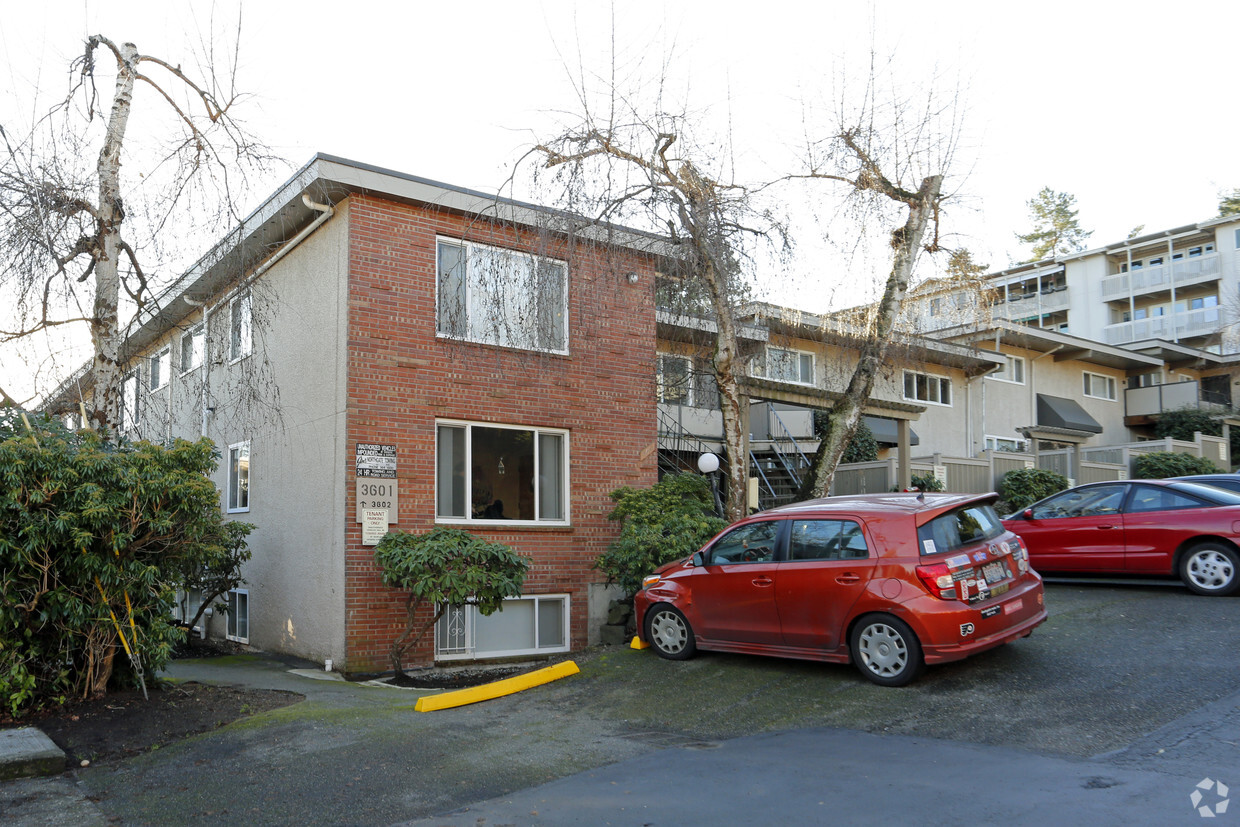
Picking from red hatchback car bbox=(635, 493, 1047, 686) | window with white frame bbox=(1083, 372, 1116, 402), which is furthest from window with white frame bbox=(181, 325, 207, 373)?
window with white frame bbox=(1083, 372, 1116, 402)

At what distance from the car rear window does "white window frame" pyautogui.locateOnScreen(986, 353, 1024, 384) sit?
2147cm

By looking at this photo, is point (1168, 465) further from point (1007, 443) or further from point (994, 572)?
point (994, 572)

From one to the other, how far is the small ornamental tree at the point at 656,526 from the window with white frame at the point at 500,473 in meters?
0.96

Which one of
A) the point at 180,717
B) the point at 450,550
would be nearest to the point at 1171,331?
the point at 450,550

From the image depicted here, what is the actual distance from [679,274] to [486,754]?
6.54 meters

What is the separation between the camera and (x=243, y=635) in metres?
14.6

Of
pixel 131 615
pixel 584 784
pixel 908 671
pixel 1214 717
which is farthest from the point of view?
pixel 131 615

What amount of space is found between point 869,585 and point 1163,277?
141 feet

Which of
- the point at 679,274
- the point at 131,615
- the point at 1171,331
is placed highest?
the point at 1171,331

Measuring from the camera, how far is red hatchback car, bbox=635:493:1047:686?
25.5 feet

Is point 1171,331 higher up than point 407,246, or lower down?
higher up

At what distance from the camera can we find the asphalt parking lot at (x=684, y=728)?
19.4ft

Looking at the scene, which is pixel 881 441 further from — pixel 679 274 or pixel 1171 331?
pixel 1171 331

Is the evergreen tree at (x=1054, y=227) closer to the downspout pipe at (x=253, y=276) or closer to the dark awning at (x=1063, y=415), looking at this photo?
the dark awning at (x=1063, y=415)
